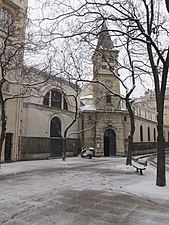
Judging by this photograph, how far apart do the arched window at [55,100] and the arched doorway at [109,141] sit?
6.68 meters

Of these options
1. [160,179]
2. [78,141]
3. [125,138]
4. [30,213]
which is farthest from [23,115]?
[30,213]

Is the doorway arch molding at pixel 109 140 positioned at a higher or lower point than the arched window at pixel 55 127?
lower

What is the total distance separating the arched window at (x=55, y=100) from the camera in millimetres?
28161

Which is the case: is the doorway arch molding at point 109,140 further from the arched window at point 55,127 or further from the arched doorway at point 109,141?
the arched window at point 55,127

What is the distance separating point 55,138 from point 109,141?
26.7 ft

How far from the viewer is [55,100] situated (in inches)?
1147

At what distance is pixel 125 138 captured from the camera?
33.2 meters

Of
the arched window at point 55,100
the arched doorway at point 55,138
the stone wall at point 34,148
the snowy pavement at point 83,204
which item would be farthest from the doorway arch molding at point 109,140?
the snowy pavement at point 83,204

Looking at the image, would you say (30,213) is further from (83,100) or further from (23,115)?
(83,100)

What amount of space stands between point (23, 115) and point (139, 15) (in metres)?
15.9

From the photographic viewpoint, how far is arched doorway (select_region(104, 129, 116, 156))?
32.7 metres

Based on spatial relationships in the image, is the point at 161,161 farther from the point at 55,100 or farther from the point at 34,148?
the point at 55,100

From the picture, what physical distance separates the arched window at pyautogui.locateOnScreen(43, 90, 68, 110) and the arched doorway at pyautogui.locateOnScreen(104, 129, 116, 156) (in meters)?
6.68

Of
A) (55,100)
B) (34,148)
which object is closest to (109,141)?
(55,100)
